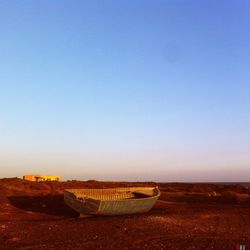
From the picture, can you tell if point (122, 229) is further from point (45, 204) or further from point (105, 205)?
point (45, 204)

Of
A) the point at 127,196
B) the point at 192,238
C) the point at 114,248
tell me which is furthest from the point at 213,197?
the point at 114,248

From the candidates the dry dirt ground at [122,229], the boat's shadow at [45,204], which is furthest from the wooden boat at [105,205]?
the boat's shadow at [45,204]

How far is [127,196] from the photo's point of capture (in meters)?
30.3

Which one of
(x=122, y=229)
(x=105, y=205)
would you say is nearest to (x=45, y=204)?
(x=105, y=205)

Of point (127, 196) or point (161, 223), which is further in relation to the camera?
point (127, 196)

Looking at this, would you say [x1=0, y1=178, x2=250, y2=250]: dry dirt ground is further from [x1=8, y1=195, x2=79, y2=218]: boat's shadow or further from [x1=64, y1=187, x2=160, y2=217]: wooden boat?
[x1=64, y1=187, x2=160, y2=217]: wooden boat

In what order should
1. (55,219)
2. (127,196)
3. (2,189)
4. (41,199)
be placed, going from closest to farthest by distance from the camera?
(55,219), (127,196), (41,199), (2,189)

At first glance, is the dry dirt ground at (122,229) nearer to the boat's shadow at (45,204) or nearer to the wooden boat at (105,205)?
the boat's shadow at (45,204)

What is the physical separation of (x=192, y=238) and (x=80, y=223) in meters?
6.34

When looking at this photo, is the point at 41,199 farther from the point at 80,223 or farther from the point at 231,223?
the point at 231,223

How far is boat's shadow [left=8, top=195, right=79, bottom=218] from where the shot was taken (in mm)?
27066

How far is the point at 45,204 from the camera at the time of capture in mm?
30359

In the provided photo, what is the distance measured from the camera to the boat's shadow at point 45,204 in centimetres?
2707

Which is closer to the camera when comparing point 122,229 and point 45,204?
point 122,229
